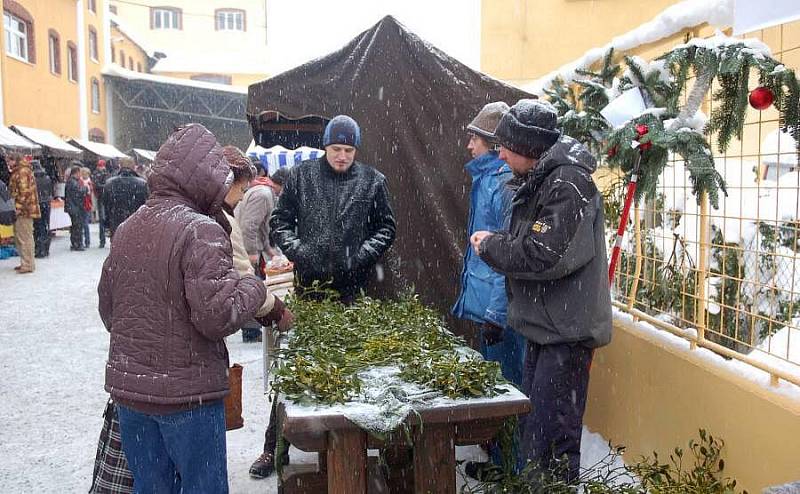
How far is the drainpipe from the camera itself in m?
24.9

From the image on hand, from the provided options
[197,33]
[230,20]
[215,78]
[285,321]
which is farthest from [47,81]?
[230,20]

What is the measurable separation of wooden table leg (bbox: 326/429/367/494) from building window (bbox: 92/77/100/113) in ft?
91.3

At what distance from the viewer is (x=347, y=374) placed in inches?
107

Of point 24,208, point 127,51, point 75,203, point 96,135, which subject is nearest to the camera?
point 24,208

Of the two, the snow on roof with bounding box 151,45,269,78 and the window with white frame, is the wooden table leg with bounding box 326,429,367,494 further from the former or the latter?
the snow on roof with bounding box 151,45,269,78

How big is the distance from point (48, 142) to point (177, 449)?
1791cm

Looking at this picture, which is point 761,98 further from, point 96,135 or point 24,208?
point 96,135

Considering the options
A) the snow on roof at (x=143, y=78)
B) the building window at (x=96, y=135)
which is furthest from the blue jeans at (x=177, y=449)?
the snow on roof at (x=143, y=78)

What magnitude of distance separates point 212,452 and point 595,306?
5.31 ft

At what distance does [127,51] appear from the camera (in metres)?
37.0

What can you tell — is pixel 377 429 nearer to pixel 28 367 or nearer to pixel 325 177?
pixel 325 177

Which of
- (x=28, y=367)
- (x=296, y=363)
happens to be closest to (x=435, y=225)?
(x=296, y=363)

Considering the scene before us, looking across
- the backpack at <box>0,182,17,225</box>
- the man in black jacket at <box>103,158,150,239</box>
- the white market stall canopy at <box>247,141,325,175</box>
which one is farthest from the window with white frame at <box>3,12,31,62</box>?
the white market stall canopy at <box>247,141,325,175</box>

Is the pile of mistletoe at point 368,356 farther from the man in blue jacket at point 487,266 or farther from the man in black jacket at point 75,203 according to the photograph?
the man in black jacket at point 75,203
